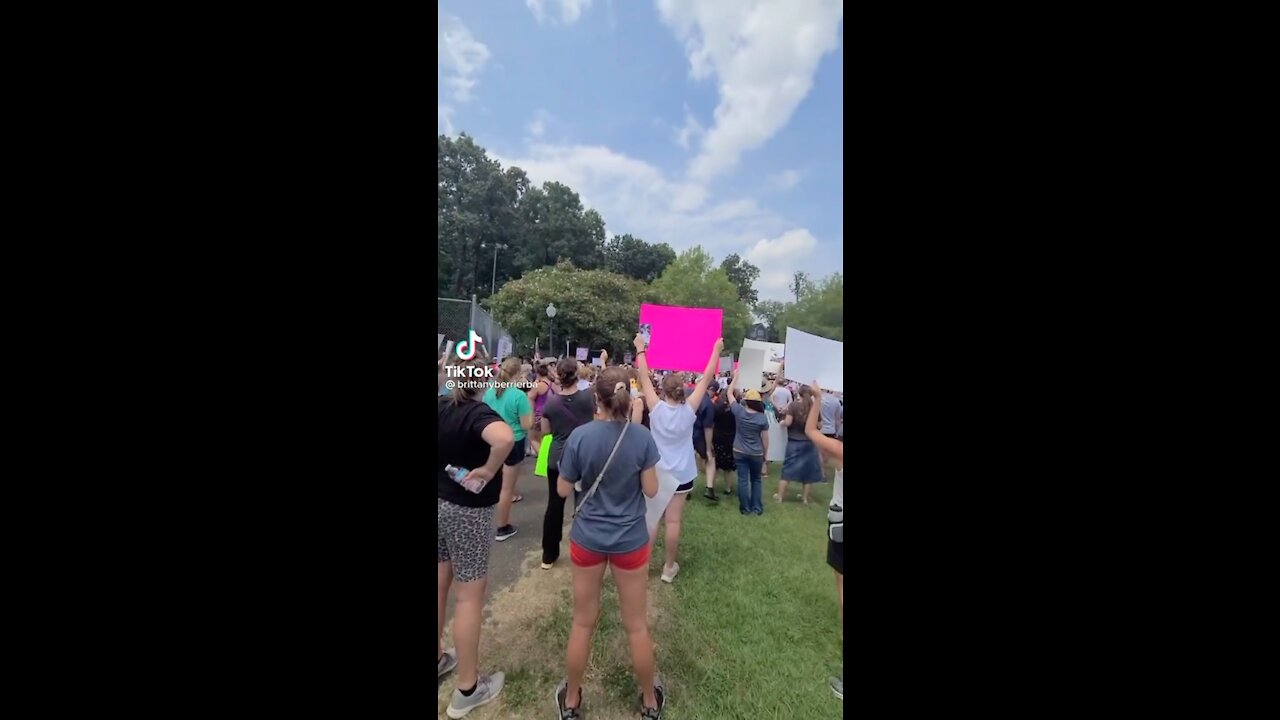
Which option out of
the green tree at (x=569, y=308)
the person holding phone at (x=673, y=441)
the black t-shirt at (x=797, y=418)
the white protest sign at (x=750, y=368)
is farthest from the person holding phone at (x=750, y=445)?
the green tree at (x=569, y=308)

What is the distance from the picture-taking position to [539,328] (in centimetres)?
1989

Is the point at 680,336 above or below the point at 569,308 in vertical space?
below

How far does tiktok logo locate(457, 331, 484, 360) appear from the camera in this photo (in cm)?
231

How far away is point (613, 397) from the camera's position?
212cm

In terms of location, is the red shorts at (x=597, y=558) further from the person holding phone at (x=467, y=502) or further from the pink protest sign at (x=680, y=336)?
the pink protest sign at (x=680, y=336)

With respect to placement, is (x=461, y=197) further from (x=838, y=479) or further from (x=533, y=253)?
(x=838, y=479)

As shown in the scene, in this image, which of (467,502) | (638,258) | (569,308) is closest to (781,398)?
(467,502)

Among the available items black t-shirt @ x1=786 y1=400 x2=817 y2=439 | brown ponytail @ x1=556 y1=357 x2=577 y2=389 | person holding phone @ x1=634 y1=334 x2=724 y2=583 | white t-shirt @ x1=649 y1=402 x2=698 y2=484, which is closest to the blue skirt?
black t-shirt @ x1=786 y1=400 x2=817 y2=439

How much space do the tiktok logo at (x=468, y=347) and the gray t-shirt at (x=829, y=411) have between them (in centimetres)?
362

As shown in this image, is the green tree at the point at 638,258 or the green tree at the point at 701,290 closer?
the green tree at the point at 701,290

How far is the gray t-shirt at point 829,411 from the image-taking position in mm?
4587

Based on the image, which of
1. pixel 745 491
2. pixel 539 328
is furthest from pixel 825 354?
pixel 539 328

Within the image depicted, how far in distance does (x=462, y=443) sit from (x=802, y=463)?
4.39 metres

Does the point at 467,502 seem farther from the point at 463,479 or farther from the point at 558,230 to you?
the point at 558,230
